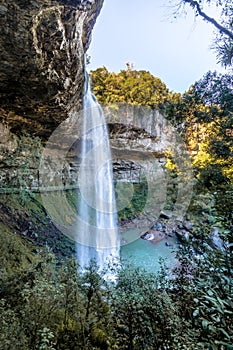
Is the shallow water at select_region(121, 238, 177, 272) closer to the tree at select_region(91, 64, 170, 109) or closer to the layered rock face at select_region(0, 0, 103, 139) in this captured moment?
the layered rock face at select_region(0, 0, 103, 139)

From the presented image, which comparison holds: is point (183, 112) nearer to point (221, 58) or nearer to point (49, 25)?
point (221, 58)

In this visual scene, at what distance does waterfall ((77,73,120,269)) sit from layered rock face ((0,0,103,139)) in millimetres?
2490

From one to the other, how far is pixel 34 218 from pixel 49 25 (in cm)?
509

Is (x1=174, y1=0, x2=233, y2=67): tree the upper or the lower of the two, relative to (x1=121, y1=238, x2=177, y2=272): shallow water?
upper

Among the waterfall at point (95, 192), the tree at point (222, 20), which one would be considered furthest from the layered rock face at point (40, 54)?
the waterfall at point (95, 192)

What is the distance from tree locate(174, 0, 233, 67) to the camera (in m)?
2.93

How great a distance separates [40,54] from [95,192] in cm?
806

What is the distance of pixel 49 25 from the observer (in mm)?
4312

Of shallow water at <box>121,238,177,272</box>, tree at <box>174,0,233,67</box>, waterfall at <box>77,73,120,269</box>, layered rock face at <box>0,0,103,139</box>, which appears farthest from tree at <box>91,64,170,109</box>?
tree at <box>174,0,233,67</box>

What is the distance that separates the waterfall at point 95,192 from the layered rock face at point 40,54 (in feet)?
8.17

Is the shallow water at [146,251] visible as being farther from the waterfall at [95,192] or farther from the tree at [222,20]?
the tree at [222,20]

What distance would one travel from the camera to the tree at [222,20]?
293 cm

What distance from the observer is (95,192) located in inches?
476

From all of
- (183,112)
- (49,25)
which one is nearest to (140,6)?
(49,25)
